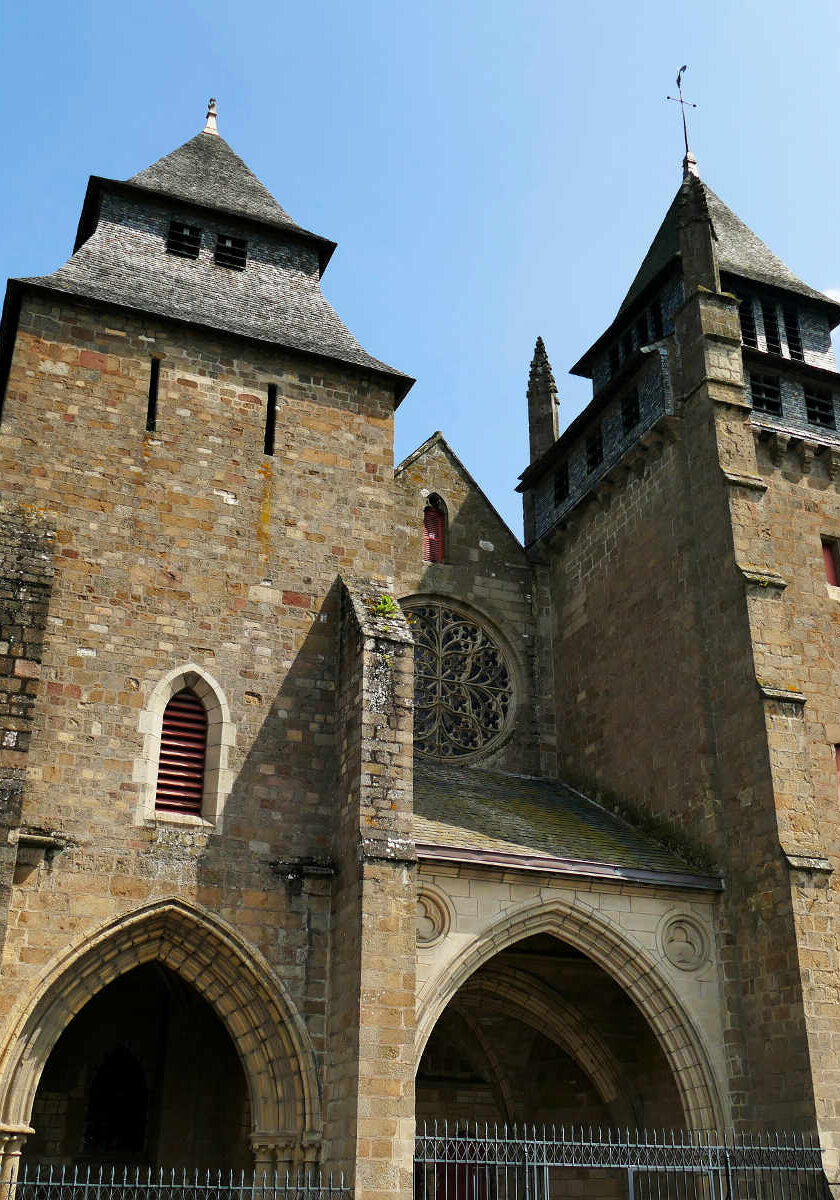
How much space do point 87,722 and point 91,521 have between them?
2430mm

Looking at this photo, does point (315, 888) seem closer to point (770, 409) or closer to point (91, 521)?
point (91, 521)

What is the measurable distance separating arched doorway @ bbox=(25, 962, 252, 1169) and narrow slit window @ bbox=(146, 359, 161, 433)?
6.75 meters

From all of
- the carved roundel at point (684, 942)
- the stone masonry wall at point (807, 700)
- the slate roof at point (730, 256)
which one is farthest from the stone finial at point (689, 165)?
the carved roundel at point (684, 942)

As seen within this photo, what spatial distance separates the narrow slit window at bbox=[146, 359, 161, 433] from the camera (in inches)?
578

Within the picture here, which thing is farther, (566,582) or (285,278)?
(566,582)

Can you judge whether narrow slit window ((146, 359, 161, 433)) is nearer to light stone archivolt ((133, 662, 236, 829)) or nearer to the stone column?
light stone archivolt ((133, 662, 236, 829))

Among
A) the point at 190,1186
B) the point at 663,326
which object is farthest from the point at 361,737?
the point at 663,326

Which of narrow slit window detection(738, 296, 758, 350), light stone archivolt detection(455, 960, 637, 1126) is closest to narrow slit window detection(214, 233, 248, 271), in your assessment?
narrow slit window detection(738, 296, 758, 350)

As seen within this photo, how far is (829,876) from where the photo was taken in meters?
13.6

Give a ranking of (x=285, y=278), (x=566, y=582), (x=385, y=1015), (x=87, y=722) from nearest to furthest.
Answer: (x=385, y=1015)
(x=87, y=722)
(x=285, y=278)
(x=566, y=582)

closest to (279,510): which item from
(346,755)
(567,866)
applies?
(346,755)

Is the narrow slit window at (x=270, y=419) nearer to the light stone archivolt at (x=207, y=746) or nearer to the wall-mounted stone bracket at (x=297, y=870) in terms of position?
the light stone archivolt at (x=207, y=746)

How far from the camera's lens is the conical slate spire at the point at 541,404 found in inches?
871

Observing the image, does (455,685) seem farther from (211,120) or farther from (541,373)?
(211,120)
